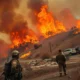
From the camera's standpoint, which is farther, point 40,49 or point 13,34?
point 13,34

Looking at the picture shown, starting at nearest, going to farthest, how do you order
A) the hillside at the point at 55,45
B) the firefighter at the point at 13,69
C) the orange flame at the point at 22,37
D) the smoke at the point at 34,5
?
the firefighter at the point at 13,69, the hillside at the point at 55,45, the orange flame at the point at 22,37, the smoke at the point at 34,5

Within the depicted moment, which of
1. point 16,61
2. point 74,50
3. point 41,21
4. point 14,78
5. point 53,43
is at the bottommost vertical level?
point 14,78

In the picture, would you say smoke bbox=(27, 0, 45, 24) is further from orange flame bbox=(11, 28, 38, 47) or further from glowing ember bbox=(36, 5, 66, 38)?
orange flame bbox=(11, 28, 38, 47)

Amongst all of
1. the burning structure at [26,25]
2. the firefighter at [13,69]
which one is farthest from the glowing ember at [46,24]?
the firefighter at [13,69]

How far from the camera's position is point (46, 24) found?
8012 cm

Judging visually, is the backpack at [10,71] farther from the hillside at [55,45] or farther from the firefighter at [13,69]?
the hillside at [55,45]

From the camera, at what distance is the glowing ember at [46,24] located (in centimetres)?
7862

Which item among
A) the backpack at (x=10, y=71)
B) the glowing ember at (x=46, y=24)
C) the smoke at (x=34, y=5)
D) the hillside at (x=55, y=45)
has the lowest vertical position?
the backpack at (x=10, y=71)

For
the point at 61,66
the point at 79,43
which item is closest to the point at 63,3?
the point at 79,43

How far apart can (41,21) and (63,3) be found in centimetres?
1785

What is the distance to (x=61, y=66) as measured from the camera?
736 inches

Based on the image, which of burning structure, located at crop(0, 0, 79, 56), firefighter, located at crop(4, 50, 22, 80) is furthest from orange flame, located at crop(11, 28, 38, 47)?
firefighter, located at crop(4, 50, 22, 80)

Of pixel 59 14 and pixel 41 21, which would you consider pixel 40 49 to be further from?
pixel 59 14

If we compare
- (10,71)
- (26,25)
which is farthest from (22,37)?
(10,71)
